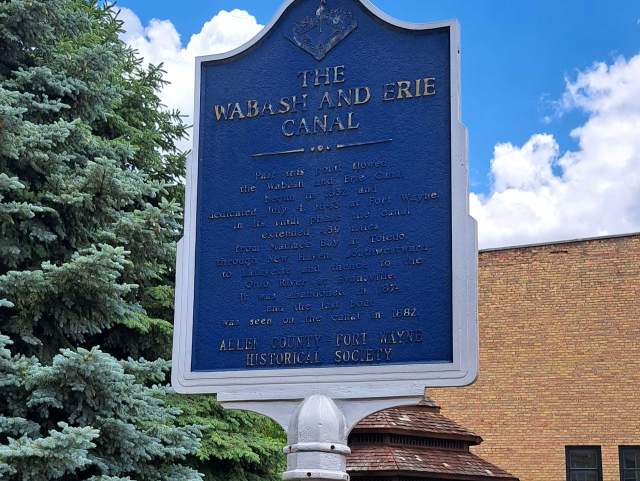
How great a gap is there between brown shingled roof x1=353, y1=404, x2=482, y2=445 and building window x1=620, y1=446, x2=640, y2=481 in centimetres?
739

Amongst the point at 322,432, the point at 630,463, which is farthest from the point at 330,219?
the point at 630,463

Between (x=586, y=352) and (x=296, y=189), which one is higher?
(x=586, y=352)

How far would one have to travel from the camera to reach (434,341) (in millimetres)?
5988

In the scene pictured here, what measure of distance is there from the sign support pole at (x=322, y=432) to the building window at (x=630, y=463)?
1872 cm

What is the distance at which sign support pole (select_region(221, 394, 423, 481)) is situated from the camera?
19.7ft

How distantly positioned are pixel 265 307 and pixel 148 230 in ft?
12.5

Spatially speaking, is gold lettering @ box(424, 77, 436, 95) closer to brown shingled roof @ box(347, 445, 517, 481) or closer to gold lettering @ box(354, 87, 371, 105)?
gold lettering @ box(354, 87, 371, 105)

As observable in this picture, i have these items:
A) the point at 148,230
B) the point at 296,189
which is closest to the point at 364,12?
the point at 296,189

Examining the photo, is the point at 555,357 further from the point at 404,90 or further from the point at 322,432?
the point at 322,432

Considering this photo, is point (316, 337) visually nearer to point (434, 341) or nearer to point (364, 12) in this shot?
point (434, 341)

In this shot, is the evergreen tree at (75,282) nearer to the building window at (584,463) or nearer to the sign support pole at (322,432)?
the sign support pole at (322,432)

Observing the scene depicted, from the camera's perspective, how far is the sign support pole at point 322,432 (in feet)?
19.7

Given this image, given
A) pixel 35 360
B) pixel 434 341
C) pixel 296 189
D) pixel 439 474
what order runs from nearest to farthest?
pixel 434 341, pixel 296 189, pixel 35 360, pixel 439 474

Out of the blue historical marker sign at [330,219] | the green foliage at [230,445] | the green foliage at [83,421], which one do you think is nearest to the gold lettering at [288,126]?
the blue historical marker sign at [330,219]
